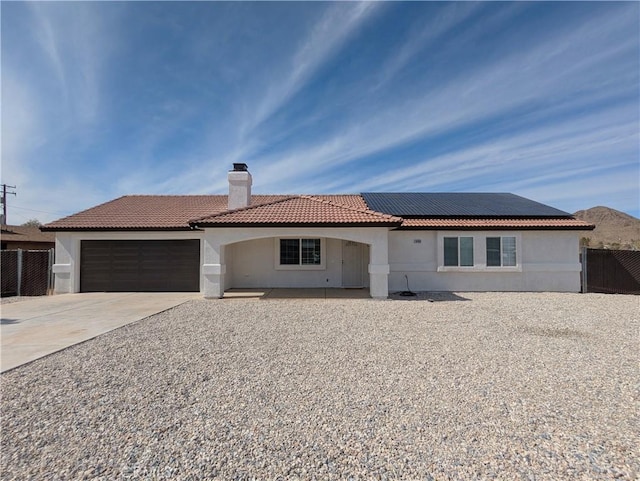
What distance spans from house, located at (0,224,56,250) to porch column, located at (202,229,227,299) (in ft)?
63.4

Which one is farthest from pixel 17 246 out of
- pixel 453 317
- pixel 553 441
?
pixel 553 441

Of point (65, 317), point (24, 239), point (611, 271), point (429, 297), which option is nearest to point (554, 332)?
point (429, 297)

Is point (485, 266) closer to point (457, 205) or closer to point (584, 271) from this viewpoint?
point (457, 205)

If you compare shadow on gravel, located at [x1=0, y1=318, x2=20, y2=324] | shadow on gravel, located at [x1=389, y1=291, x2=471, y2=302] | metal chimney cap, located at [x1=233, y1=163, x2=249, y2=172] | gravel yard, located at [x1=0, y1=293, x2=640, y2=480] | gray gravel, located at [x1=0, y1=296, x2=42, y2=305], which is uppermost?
metal chimney cap, located at [x1=233, y1=163, x2=249, y2=172]

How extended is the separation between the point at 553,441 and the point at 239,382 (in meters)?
3.95

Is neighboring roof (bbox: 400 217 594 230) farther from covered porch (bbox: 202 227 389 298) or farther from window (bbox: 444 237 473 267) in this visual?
covered porch (bbox: 202 227 389 298)

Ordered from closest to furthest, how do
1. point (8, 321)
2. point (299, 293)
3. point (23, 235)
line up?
1. point (8, 321)
2. point (299, 293)
3. point (23, 235)

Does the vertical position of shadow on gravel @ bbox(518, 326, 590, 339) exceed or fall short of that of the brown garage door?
it falls short

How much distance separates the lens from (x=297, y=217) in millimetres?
12070

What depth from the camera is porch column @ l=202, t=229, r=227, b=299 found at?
12.1m

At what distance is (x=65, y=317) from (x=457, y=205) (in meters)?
16.8

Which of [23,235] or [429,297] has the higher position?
[23,235]

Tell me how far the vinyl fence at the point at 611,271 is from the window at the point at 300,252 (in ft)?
39.7

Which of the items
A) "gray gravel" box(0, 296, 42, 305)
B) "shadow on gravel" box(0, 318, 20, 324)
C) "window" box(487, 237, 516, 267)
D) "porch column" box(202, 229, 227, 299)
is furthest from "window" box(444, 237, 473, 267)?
"gray gravel" box(0, 296, 42, 305)
